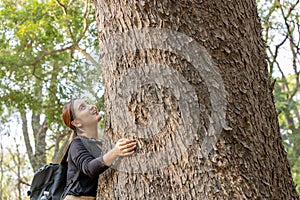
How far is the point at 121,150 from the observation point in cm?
203

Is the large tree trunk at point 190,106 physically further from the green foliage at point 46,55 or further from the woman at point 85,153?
the green foliage at point 46,55

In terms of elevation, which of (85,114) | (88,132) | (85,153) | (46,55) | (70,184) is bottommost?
(70,184)

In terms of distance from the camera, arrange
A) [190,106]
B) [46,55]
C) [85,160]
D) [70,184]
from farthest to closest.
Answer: [46,55], [70,184], [85,160], [190,106]

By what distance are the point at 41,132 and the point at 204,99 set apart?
36.2 ft

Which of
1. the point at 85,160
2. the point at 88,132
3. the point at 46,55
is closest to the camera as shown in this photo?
the point at 85,160

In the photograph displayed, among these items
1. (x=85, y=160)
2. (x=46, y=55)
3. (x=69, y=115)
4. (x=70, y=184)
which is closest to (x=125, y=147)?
(x=85, y=160)

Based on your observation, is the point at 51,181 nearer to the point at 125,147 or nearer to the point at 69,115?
the point at 69,115

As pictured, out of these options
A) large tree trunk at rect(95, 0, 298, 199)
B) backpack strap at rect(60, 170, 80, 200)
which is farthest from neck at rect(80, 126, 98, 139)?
large tree trunk at rect(95, 0, 298, 199)

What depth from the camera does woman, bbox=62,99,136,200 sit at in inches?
81.0

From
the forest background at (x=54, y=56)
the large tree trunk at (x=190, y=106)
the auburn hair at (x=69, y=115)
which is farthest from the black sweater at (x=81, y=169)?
the forest background at (x=54, y=56)

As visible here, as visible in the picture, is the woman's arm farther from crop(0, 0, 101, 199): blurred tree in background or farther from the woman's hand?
crop(0, 0, 101, 199): blurred tree in background

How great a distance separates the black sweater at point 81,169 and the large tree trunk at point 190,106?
145 mm

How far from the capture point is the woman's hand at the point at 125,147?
2.01 meters

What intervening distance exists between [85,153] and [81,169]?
0.10 meters
